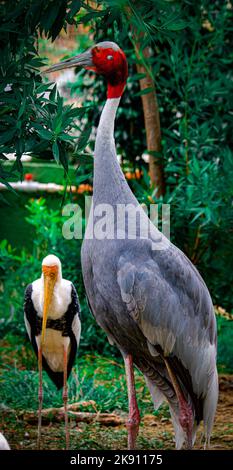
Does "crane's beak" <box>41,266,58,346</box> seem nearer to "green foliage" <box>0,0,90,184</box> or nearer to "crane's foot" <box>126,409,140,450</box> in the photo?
"crane's foot" <box>126,409,140,450</box>

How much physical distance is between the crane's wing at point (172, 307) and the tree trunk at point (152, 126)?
2.25 m

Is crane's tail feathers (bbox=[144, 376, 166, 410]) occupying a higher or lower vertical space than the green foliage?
lower

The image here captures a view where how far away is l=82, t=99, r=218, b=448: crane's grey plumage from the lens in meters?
4.03

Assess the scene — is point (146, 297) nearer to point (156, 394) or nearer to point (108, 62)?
point (156, 394)

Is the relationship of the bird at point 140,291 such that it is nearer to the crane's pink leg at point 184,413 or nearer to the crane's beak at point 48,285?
the crane's pink leg at point 184,413

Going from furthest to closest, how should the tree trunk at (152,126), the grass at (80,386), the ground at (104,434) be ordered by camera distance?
1. the tree trunk at (152,126)
2. the grass at (80,386)
3. the ground at (104,434)

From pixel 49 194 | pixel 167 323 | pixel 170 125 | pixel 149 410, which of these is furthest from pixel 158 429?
pixel 49 194

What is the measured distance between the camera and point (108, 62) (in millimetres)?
4297

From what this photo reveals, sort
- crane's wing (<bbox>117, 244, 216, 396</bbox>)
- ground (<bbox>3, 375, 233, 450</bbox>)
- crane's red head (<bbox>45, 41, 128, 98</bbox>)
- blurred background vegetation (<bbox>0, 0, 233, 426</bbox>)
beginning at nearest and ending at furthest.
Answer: crane's wing (<bbox>117, 244, 216, 396</bbox>) → crane's red head (<bbox>45, 41, 128, 98</bbox>) → ground (<bbox>3, 375, 233, 450</bbox>) → blurred background vegetation (<bbox>0, 0, 233, 426</bbox>)

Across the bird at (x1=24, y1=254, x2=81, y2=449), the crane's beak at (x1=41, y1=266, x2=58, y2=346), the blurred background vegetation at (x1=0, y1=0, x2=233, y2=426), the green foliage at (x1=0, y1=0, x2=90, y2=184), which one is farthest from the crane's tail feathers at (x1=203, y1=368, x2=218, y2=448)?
the green foliage at (x1=0, y1=0, x2=90, y2=184)

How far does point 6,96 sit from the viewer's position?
347 centimetres

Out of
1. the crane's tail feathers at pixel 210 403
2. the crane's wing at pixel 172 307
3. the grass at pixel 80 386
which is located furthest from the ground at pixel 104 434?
the crane's wing at pixel 172 307

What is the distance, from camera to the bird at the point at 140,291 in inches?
159

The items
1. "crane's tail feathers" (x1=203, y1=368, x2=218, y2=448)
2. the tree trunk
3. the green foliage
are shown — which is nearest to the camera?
the green foliage
